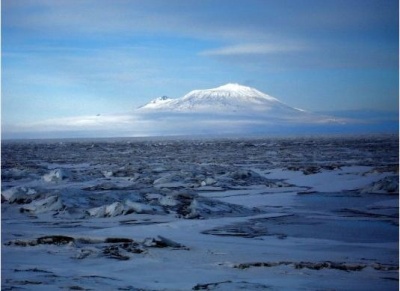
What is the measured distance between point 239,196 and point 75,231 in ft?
15.1

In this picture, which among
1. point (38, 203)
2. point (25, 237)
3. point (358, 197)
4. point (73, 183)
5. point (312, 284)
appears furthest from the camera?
point (73, 183)

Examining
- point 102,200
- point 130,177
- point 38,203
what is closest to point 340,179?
point 130,177

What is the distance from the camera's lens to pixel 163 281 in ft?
15.5

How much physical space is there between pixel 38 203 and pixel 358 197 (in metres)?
6.49

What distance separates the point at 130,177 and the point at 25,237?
8.38 metres

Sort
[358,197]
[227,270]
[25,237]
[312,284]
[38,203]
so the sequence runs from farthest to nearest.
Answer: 1. [358,197]
2. [38,203]
3. [25,237]
4. [227,270]
5. [312,284]

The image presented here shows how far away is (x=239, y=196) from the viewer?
1085 centimetres

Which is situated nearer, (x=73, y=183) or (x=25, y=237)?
(x=25, y=237)

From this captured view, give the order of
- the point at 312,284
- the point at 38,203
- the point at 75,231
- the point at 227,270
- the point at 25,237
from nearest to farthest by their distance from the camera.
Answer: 1. the point at 312,284
2. the point at 227,270
3. the point at 25,237
4. the point at 75,231
5. the point at 38,203

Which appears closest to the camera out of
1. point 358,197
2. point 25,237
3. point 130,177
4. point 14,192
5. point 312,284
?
point 312,284

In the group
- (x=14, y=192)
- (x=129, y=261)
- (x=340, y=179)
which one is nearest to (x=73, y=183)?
(x=14, y=192)

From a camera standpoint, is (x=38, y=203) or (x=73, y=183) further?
(x=73, y=183)

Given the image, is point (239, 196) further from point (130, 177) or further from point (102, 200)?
point (130, 177)

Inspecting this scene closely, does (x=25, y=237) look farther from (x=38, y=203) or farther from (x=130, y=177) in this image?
(x=130, y=177)
